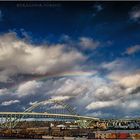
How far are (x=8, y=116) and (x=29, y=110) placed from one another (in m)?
5.68

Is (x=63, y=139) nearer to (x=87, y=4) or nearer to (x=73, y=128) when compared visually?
(x=73, y=128)

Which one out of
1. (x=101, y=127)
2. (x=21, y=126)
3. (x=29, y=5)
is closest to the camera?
(x=29, y=5)

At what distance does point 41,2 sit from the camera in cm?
1340

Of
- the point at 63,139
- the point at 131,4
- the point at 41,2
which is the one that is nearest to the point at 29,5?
the point at 41,2

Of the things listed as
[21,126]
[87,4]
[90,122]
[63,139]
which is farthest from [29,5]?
[90,122]

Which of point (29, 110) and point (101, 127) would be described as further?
point (101, 127)

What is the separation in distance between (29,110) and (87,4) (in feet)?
68.5

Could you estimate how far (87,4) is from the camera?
46.0 ft

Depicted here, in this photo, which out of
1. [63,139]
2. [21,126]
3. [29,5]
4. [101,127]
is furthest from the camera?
[101,127]

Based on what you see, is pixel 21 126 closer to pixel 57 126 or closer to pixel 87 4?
pixel 57 126

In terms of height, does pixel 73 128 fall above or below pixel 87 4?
below

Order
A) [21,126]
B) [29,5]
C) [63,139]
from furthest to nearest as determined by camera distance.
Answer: [21,126], [63,139], [29,5]

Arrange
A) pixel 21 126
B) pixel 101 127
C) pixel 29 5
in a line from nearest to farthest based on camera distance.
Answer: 1. pixel 29 5
2. pixel 21 126
3. pixel 101 127

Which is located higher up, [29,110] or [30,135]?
[29,110]
